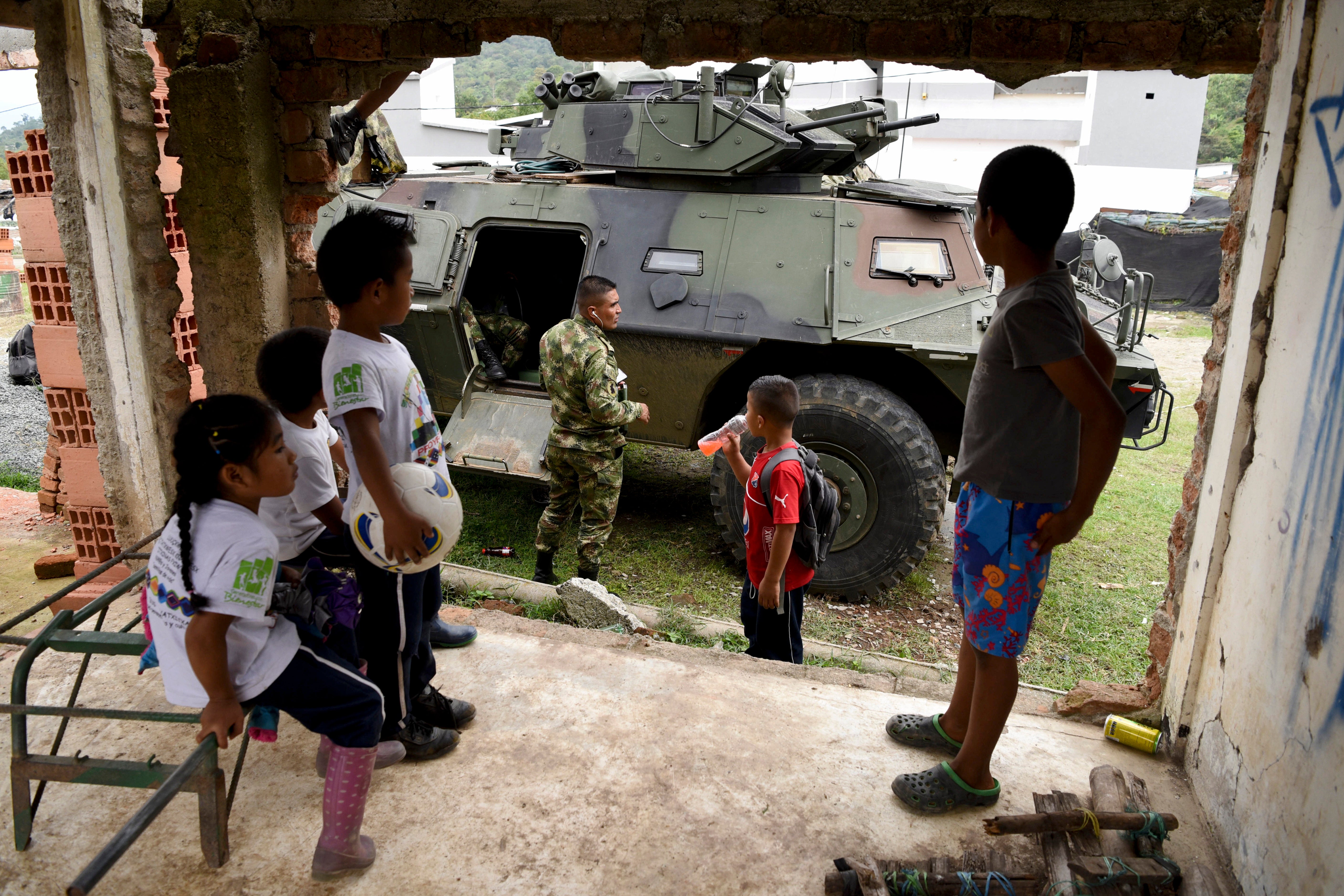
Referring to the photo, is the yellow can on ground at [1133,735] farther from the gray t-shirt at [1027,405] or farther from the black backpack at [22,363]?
the black backpack at [22,363]

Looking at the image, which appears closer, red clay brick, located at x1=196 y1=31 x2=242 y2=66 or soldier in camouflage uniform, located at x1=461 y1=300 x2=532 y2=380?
red clay brick, located at x1=196 y1=31 x2=242 y2=66

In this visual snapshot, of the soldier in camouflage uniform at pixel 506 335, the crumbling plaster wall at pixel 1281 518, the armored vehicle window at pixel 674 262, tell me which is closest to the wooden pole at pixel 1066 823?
the crumbling plaster wall at pixel 1281 518

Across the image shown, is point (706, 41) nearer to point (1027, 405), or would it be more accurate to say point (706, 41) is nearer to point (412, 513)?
point (1027, 405)

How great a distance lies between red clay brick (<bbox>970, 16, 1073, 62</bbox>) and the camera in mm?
2662

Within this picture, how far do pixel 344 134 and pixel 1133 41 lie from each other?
281 cm

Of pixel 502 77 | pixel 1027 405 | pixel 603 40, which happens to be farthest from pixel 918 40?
pixel 502 77

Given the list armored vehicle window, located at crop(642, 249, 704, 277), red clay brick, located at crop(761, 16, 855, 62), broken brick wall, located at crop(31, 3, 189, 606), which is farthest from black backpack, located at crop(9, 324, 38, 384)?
red clay brick, located at crop(761, 16, 855, 62)

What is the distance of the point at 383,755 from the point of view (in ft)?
8.25

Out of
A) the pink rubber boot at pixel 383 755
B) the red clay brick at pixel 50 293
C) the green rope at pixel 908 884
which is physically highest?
the red clay brick at pixel 50 293

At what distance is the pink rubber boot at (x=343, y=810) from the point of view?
2.06 meters

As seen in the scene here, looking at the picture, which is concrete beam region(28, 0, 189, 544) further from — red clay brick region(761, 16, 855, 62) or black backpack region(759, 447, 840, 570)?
red clay brick region(761, 16, 855, 62)

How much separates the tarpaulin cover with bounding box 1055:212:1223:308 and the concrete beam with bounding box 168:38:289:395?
557 inches

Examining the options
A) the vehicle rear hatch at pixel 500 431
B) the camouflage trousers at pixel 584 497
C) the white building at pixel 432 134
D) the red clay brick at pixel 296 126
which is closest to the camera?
the red clay brick at pixel 296 126

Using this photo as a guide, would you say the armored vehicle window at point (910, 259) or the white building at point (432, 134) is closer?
the armored vehicle window at point (910, 259)
